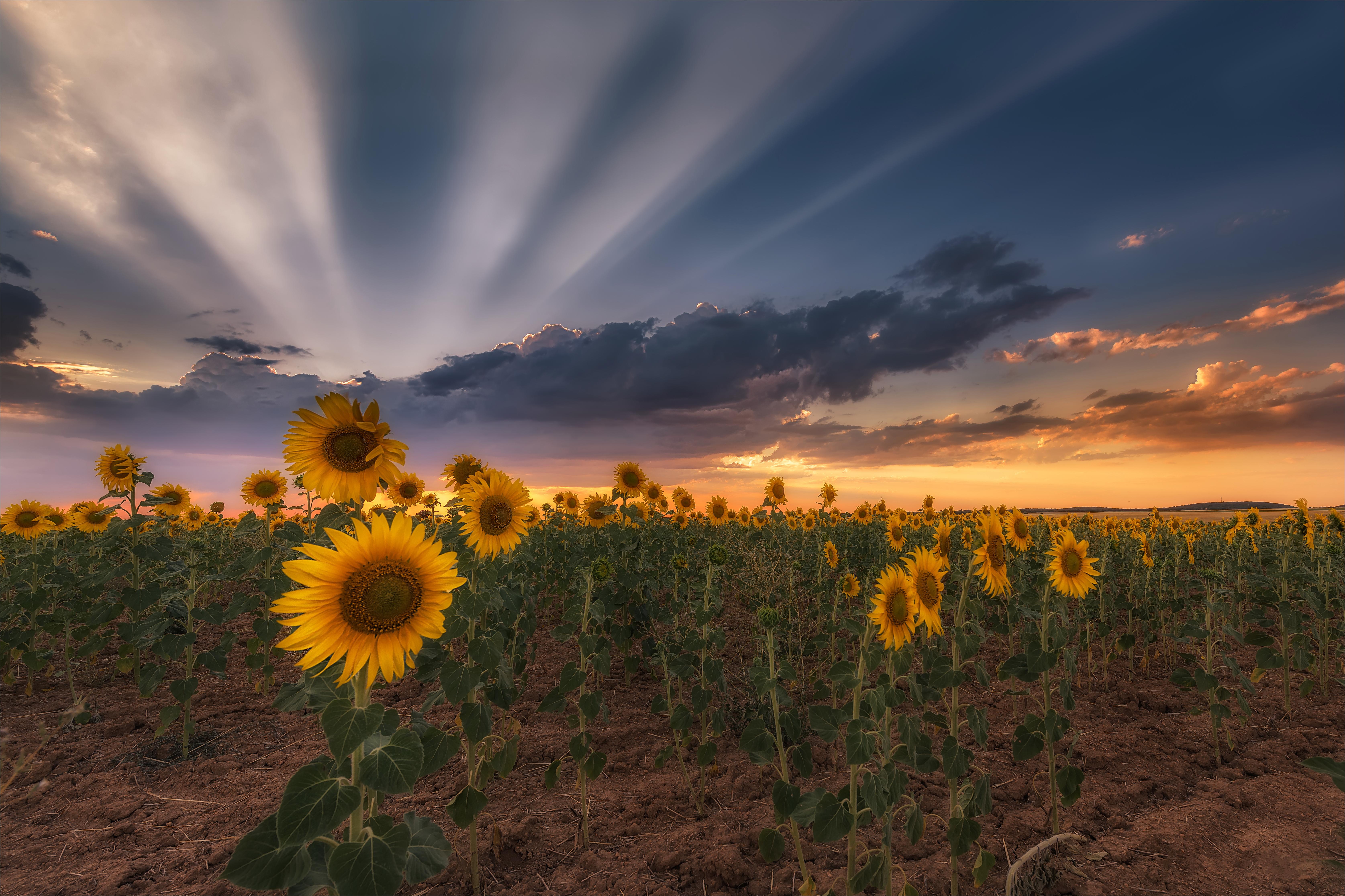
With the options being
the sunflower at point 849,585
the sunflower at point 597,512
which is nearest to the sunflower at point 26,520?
the sunflower at point 597,512

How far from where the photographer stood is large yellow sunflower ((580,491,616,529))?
9.38 meters

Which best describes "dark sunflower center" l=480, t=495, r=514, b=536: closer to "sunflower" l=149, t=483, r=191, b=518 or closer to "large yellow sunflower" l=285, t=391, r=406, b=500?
"large yellow sunflower" l=285, t=391, r=406, b=500

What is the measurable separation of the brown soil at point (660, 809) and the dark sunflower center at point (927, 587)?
4.31 feet

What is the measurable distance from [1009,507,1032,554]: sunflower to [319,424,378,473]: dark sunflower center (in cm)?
526

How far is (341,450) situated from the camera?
337 cm

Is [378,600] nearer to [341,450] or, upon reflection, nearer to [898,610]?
[341,450]

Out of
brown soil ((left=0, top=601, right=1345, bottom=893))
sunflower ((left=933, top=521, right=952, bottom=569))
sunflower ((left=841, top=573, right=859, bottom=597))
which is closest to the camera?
brown soil ((left=0, top=601, right=1345, bottom=893))

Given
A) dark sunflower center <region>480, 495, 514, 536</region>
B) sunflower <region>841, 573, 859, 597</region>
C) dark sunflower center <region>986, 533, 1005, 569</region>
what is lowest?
sunflower <region>841, 573, 859, 597</region>

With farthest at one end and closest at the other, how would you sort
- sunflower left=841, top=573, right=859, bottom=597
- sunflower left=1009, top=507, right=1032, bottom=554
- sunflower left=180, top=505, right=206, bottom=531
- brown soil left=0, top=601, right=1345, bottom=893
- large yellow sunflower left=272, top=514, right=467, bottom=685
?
1. sunflower left=180, top=505, right=206, bottom=531
2. sunflower left=841, top=573, right=859, bottom=597
3. sunflower left=1009, top=507, right=1032, bottom=554
4. brown soil left=0, top=601, right=1345, bottom=893
5. large yellow sunflower left=272, top=514, right=467, bottom=685

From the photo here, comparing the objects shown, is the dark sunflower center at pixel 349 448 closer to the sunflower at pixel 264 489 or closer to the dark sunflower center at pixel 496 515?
the dark sunflower center at pixel 496 515

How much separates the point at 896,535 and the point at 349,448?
894cm

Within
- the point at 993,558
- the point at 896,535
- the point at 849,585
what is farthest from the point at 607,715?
the point at 896,535

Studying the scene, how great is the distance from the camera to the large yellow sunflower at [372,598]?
91.4 inches

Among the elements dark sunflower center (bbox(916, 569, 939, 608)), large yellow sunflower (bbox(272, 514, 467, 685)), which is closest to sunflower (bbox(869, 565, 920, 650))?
dark sunflower center (bbox(916, 569, 939, 608))
